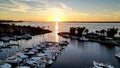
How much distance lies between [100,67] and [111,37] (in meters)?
49.7

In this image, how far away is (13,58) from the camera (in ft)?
128

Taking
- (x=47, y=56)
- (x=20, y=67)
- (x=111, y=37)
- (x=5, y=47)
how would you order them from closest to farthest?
(x=20, y=67) < (x=47, y=56) < (x=5, y=47) < (x=111, y=37)

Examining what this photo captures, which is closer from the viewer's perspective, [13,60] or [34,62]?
[34,62]

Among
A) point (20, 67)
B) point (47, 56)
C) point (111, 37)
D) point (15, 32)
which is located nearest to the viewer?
point (20, 67)

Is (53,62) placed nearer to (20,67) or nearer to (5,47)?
(20,67)

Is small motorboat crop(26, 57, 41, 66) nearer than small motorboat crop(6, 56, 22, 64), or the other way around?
small motorboat crop(26, 57, 41, 66)

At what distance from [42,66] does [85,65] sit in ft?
35.5

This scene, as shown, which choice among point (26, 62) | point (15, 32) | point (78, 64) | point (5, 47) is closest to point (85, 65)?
point (78, 64)

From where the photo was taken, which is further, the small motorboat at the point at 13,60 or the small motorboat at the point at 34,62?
the small motorboat at the point at 13,60

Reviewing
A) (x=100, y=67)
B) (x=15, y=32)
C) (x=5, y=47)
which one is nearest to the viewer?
(x=100, y=67)

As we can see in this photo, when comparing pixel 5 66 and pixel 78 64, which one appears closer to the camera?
pixel 5 66

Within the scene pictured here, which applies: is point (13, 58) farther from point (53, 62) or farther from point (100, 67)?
point (100, 67)

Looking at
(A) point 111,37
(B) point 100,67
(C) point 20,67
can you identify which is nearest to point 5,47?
(C) point 20,67

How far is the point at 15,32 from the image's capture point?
319 feet
